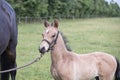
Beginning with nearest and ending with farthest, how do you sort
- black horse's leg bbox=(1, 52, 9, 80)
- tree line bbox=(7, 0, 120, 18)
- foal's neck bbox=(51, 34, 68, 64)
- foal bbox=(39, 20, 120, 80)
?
foal bbox=(39, 20, 120, 80) < foal's neck bbox=(51, 34, 68, 64) < black horse's leg bbox=(1, 52, 9, 80) < tree line bbox=(7, 0, 120, 18)

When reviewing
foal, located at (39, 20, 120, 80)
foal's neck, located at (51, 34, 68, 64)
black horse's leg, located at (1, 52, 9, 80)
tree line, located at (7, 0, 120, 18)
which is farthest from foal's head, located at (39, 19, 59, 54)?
tree line, located at (7, 0, 120, 18)

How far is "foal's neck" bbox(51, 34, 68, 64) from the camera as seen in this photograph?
490 cm

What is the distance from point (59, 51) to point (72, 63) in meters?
0.26

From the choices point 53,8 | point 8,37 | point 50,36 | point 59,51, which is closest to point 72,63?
point 59,51

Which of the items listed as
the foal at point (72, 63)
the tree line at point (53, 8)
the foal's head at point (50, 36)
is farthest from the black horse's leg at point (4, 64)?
the tree line at point (53, 8)

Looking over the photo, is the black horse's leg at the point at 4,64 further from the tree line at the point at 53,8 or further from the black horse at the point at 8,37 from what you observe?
the tree line at the point at 53,8

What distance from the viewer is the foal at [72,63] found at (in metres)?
4.72

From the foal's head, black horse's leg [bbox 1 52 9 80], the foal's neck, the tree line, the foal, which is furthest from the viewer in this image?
the tree line

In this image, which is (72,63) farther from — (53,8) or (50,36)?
(53,8)

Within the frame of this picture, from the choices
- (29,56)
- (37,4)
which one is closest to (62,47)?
(29,56)

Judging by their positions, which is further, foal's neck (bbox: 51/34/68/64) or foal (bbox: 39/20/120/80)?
foal's neck (bbox: 51/34/68/64)

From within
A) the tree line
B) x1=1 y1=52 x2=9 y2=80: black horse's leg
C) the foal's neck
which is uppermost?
the foal's neck

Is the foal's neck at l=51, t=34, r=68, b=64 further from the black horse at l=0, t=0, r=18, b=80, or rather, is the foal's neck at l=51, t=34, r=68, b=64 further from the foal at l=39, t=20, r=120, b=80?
the black horse at l=0, t=0, r=18, b=80

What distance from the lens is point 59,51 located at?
195 inches
